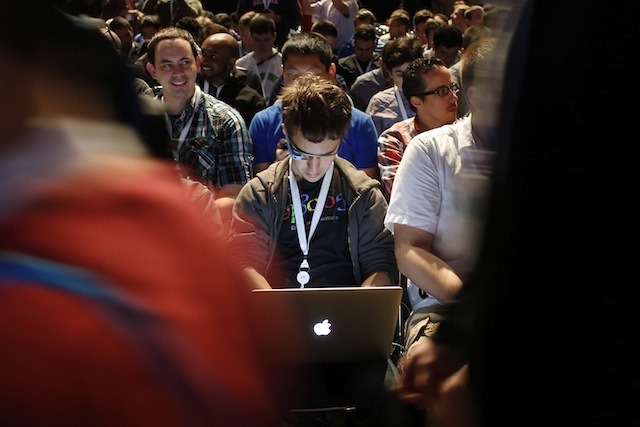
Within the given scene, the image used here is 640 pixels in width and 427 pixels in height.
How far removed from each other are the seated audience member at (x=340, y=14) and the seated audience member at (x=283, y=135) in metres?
5.66

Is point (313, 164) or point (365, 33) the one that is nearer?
point (313, 164)

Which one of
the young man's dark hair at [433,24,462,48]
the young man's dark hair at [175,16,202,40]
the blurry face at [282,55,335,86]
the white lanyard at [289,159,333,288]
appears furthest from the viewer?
the young man's dark hair at [175,16,202,40]

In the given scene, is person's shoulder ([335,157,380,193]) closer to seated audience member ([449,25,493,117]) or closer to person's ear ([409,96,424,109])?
seated audience member ([449,25,493,117])

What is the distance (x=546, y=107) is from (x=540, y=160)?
7 cm

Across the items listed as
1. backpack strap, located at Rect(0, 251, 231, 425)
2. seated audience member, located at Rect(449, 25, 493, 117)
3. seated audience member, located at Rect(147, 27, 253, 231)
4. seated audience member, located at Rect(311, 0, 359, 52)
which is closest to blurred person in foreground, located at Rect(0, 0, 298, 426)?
backpack strap, located at Rect(0, 251, 231, 425)

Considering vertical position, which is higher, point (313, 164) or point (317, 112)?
point (317, 112)

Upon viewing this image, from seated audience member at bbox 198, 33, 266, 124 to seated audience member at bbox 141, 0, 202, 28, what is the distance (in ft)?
10.8

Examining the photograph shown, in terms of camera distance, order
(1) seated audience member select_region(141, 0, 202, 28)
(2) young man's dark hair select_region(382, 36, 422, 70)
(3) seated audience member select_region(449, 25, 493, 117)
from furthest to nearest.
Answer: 1. (1) seated audience member select_region(141, 0, 202, 28)
2. (2) young man's dark hair select_region(382, 36, 422, 70)
3. (3) seated audience member select_region(449, 25, 493, 117)

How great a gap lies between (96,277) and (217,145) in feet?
13.1

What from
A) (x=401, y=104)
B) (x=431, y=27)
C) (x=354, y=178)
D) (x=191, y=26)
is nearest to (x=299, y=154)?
(x=354, y=178)

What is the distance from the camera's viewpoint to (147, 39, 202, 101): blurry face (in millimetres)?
4812

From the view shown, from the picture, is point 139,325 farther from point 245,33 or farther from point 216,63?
point 245,33

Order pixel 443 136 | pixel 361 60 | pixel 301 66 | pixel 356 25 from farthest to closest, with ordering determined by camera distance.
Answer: pixel 356 25 → pixel 361 60 → pixel 301 66 → pixel 443 136

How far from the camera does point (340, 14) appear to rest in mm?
11164
